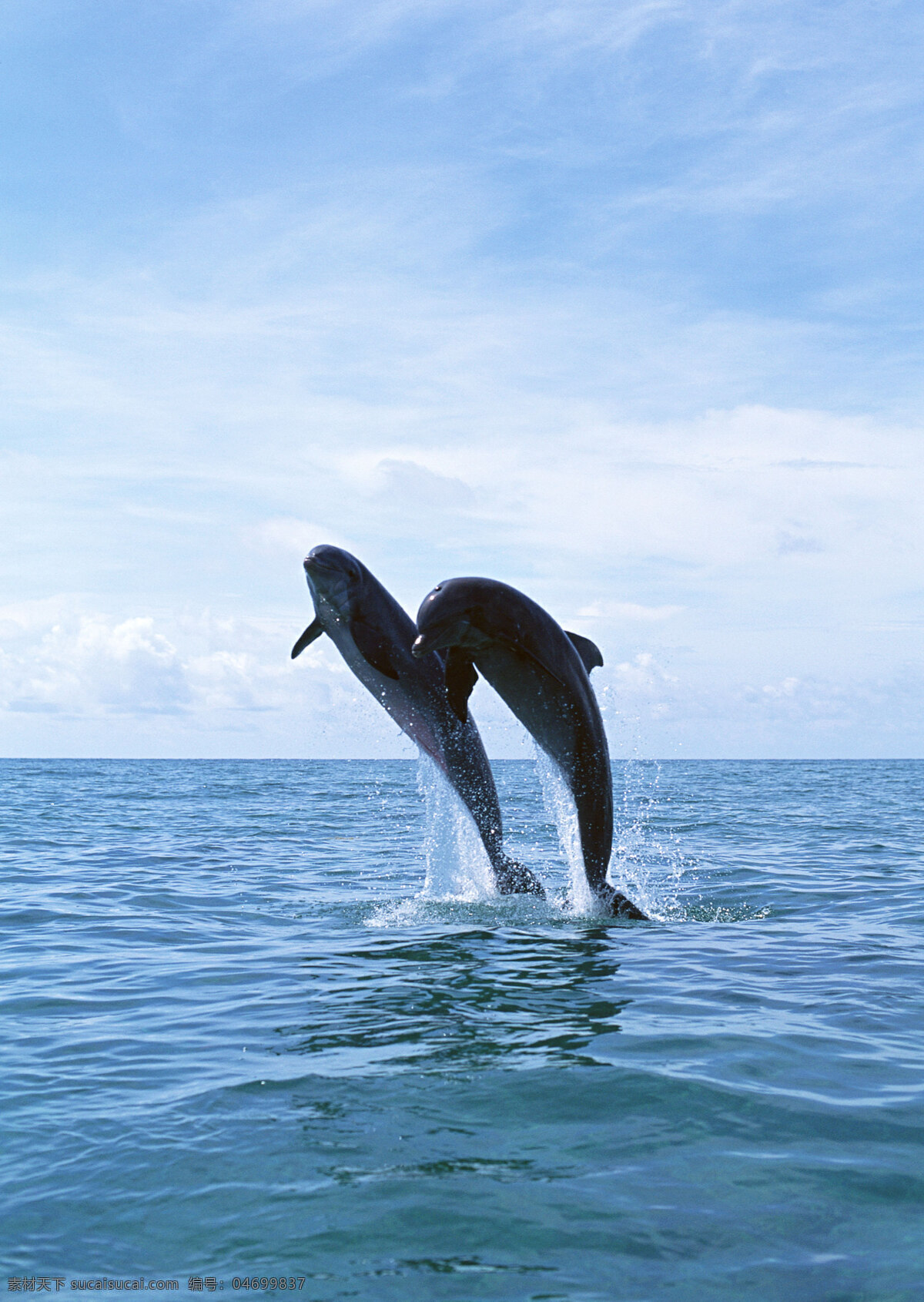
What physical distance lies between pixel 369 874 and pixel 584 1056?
1072 centimetres

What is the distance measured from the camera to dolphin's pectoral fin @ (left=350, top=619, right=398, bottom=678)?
449 inches

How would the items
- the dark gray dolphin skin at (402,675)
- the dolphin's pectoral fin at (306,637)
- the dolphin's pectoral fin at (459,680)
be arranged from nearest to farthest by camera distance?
the dolphin's pectoral fin at (459,680)
the dark gray dolphin skin at (402,675)
the dolphin's pectoral fin at (306,637)

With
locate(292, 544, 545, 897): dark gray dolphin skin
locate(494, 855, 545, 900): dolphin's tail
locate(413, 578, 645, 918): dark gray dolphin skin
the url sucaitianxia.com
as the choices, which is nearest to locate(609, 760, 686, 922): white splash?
locate(494, 855, 545, 900): dolphin's tail

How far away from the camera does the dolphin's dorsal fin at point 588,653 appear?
36.9ft

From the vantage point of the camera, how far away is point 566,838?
1296cm

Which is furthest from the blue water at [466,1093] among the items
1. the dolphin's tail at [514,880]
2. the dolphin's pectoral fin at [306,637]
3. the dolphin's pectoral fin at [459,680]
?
the dolphin's pectoral fin at [306,637]

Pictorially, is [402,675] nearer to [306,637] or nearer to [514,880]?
[306,637]

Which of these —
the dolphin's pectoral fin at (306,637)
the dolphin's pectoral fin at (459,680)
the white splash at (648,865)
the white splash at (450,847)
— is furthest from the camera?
the white splash at (648,865)

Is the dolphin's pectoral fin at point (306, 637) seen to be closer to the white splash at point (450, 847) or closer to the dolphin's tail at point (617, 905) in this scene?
the white splash at point (450, 847)

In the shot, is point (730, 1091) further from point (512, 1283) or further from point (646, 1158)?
point (512, 1283)

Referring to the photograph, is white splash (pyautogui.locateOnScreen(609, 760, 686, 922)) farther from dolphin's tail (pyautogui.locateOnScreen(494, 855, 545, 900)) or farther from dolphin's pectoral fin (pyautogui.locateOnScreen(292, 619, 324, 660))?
dolphin's pectoral fin (pyautogui.locateOnScreen(292, 619, 324, 660))

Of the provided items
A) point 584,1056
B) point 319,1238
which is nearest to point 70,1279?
point 319,1238

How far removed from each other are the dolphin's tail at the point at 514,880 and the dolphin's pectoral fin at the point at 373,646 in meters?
2.97

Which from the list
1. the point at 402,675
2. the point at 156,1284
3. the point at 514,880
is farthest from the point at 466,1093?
the point at 514,880
